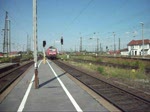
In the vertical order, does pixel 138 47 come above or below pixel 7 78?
above

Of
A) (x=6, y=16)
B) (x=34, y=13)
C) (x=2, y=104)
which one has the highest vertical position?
(x=6, y=16)

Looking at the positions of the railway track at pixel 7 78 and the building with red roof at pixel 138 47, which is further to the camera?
the building with red roof at pixel 138 47

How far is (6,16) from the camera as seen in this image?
56.9m

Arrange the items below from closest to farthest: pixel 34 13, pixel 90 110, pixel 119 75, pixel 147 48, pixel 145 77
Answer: pixel 90 110, pixel 34 13, pixel 145 77, pixel 119 75, pixel 147 48

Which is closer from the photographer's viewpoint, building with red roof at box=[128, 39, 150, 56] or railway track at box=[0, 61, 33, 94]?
railway track at box=[0, 61, 33, 94]

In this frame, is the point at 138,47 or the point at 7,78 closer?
the point at 7,78

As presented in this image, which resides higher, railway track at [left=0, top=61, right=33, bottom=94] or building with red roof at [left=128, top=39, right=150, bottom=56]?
building with red roof at [left=128, top=39, right=150, bottom=56]

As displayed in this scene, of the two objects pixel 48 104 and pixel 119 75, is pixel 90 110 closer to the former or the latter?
pixel 48 104

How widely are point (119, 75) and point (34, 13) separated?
10.6 m

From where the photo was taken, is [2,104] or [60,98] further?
[60,98]

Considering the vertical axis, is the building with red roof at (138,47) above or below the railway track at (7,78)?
above

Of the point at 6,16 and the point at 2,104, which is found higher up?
the point at 6,16

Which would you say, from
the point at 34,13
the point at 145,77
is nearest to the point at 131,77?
the point at 145,77

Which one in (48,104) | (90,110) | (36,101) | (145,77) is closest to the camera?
(90,110)
